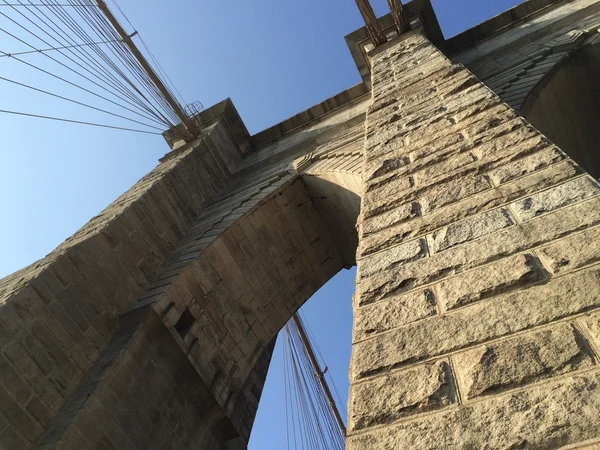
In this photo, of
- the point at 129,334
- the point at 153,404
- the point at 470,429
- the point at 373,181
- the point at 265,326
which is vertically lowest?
the point at 265,326

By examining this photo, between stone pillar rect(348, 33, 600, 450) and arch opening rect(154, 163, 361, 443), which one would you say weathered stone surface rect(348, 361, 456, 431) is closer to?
stone pillar rect(348, 33, 600, 450)

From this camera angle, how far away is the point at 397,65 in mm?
5586

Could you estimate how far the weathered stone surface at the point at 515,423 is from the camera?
4.01 feet

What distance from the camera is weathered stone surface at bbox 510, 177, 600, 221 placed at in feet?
6.38

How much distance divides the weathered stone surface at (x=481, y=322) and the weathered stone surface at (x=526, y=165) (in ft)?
2.49

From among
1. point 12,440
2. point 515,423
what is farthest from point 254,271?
point 515,423

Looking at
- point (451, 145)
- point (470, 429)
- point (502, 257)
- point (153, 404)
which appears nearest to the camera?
point (470, 429)

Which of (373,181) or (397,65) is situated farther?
(397,65)

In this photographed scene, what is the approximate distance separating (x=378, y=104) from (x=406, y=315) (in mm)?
2756

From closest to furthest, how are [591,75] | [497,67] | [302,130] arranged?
[591,75], [497,67], [302,130]

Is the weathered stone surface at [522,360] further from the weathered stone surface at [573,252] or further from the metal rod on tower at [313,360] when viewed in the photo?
the metal rod on tower at [313,360]

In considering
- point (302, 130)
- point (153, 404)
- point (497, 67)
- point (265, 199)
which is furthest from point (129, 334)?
point (497, 67)

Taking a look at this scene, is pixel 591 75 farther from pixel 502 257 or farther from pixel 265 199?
pixel 502 257

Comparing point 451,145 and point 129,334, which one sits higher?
point 451,145
